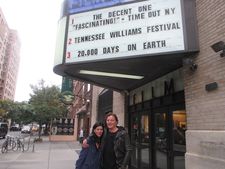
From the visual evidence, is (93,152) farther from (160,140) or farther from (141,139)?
(141,139)

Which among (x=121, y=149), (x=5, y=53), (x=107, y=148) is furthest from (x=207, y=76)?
(x=5, y=53)

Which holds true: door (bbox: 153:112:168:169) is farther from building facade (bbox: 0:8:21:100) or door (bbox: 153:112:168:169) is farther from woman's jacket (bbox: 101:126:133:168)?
building facade (bbox: 0:8:21:100)

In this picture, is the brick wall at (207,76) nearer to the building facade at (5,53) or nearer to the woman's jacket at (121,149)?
the woman's jacket at (121,149)

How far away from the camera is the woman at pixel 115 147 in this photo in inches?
163

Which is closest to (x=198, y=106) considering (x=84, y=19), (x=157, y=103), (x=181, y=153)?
(x=181, y=153)

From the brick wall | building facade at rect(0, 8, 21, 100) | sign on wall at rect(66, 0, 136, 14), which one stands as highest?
building facade at rect(0, 8, 21, 100)

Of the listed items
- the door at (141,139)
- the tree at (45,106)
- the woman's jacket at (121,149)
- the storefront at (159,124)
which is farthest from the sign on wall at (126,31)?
the tree at (45,106)

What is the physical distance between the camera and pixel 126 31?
6328 mm

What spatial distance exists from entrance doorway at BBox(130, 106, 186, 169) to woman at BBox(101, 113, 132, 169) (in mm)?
3018

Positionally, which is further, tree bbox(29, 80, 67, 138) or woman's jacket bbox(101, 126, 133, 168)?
tree bbox(29, 80, 67, 138)

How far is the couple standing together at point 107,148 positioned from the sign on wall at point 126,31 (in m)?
2.23

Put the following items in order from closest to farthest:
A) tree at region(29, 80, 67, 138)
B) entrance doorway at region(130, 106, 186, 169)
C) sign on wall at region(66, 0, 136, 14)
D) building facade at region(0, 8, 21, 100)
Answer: sign on wall at region(66, 0, 136, 14)
entrance doorway at region(130, 106, 186, 169)
tree at region(29, 80, 67, 138)
building facade at region(0, 8, 21, 100)

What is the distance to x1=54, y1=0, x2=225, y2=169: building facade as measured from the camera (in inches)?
203

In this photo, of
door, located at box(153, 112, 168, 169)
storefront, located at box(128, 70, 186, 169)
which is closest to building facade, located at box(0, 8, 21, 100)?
storefront, located at box(128, 70, 186, 169)
